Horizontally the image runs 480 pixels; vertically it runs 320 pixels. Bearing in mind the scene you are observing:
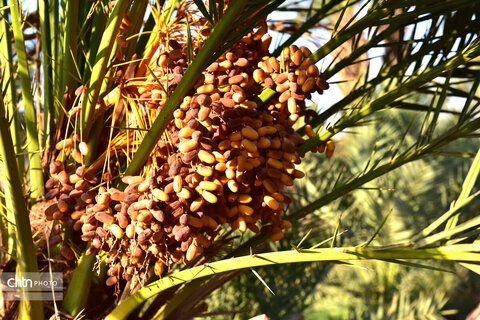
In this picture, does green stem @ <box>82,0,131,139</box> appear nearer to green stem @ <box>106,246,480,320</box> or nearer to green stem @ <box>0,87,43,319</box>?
green stem @ <box>0,87,43,319</box>

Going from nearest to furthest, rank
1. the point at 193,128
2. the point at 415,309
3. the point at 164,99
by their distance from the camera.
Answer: the point at 193,128, the point at 164,99, the point at 415,309

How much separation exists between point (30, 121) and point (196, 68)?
0.48 metres

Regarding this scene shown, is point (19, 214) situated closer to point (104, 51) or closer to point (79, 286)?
point (79, 286)

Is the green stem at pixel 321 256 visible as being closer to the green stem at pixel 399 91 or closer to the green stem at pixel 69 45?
the green stem at pixel 399 91

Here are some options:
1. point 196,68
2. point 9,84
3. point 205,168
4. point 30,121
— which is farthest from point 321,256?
point 9,84

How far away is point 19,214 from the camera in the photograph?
3.27 ft

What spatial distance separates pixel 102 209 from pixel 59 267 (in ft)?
0.98

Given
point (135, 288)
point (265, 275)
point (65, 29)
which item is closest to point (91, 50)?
point (65, 29)

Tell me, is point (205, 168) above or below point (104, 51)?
below

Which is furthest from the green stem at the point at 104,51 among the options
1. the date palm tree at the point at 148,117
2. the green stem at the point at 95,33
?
the green stem at the point at 95,33

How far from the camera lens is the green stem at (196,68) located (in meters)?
0.93

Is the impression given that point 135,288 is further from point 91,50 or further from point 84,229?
point 91,50

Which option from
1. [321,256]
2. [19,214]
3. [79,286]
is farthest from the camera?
[79,286]

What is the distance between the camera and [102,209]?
0.98m
